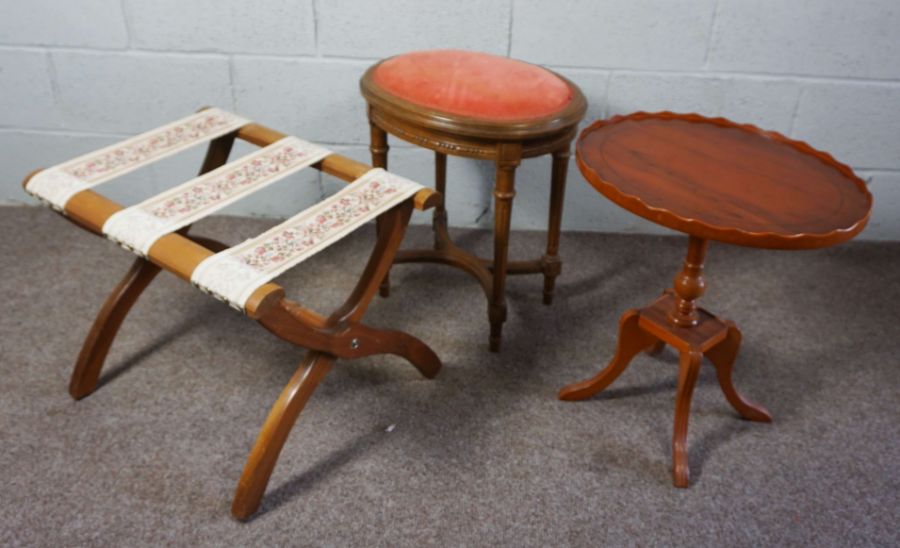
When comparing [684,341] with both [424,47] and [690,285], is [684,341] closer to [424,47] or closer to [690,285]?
[690,285]

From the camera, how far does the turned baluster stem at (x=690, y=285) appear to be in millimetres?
1524

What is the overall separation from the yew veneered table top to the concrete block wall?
0.55 metres

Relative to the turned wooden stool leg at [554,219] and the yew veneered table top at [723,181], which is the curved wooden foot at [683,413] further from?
the turned wooden stool leg at [554,219]

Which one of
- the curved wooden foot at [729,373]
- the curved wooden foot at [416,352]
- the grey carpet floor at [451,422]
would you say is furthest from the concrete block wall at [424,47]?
the curved wooden foot at [729,373]

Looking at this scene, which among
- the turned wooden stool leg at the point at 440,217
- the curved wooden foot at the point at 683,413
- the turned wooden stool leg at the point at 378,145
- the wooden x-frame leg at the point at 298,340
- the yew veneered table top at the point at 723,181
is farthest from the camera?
the turned wooden stool leg at the point at 440,217

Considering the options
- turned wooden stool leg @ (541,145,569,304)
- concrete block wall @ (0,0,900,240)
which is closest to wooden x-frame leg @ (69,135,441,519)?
turned wooden stool leg @ (541,145,569,304)

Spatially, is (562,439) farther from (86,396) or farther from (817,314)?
(86,396)

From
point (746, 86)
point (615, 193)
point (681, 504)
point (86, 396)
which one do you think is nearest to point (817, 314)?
point (746, 86)

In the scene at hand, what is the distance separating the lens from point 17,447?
1.59 metres

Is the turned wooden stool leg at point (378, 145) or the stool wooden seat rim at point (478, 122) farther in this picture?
the turned wooden stool leg at point (378, 145)

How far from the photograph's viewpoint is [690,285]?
61.5 inches

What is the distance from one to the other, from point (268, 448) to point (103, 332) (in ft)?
1.70

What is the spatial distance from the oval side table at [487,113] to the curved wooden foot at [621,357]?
237mm

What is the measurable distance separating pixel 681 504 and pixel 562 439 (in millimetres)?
264
